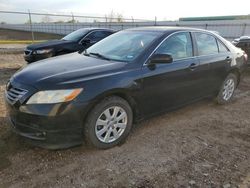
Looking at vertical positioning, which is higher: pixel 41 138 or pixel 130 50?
pixel 130 50

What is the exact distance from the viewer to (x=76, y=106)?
3090 mm

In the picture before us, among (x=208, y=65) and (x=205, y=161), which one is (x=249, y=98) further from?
(x=205, y=161)

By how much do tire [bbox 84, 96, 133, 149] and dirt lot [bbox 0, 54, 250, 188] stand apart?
5.4 inches

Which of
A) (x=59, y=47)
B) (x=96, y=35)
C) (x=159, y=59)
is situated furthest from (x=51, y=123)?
(x=96, y=35)

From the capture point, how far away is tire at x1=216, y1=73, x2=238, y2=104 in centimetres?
545

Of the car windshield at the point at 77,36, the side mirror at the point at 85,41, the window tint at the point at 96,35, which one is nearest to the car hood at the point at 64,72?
the side mirror at the point at 85,41

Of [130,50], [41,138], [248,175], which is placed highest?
[130,50]

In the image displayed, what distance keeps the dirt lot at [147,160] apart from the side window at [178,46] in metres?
1.20

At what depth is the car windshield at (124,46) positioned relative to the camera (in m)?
3.88

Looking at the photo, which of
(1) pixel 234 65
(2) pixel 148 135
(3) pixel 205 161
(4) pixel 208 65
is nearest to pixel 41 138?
(2) pixel 148 135

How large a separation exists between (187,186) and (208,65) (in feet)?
8.53

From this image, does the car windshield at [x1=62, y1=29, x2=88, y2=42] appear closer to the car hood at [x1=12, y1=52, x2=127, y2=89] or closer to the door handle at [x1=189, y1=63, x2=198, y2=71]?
the car hood at [x1=12, y1=52, x2=127, y2=89]

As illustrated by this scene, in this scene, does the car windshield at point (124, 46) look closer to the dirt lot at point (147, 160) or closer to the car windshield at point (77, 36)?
the dirt lot at point (147, 160)

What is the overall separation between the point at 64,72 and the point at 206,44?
2.86m
